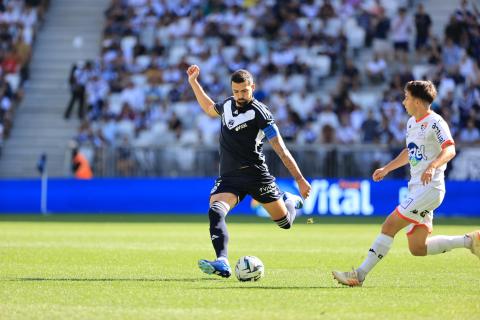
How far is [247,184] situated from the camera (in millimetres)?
12195

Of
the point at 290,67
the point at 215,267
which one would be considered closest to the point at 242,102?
the point at 215,267

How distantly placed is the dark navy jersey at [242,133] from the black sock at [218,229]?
0.57 meters

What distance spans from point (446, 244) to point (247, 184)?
2422 mm

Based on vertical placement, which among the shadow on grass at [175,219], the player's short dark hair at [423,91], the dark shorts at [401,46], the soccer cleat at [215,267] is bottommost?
the shadow on grass at [175,219]

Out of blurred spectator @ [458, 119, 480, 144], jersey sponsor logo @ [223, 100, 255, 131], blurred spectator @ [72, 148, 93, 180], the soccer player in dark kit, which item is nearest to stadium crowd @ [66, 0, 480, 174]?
blurred spectator @ [458, 119, 480, 144]

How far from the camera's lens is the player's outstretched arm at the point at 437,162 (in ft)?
33.6

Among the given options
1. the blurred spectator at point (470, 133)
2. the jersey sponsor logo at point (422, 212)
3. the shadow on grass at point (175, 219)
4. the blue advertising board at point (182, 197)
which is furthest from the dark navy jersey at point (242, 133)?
the blurred spectator at point (470, 133)

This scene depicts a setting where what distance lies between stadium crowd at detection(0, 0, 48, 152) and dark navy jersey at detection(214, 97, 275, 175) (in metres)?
22.7

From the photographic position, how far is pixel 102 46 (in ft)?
118

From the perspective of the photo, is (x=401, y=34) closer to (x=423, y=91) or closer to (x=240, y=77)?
(x=240, y=77)

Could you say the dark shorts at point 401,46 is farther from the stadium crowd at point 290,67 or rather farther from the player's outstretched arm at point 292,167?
the player's outstretched arm at point 292,167

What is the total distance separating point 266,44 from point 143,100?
4343 mm

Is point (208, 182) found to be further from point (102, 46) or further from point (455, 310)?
point (455, 310)

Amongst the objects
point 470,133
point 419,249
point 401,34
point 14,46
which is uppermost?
point 401,34
